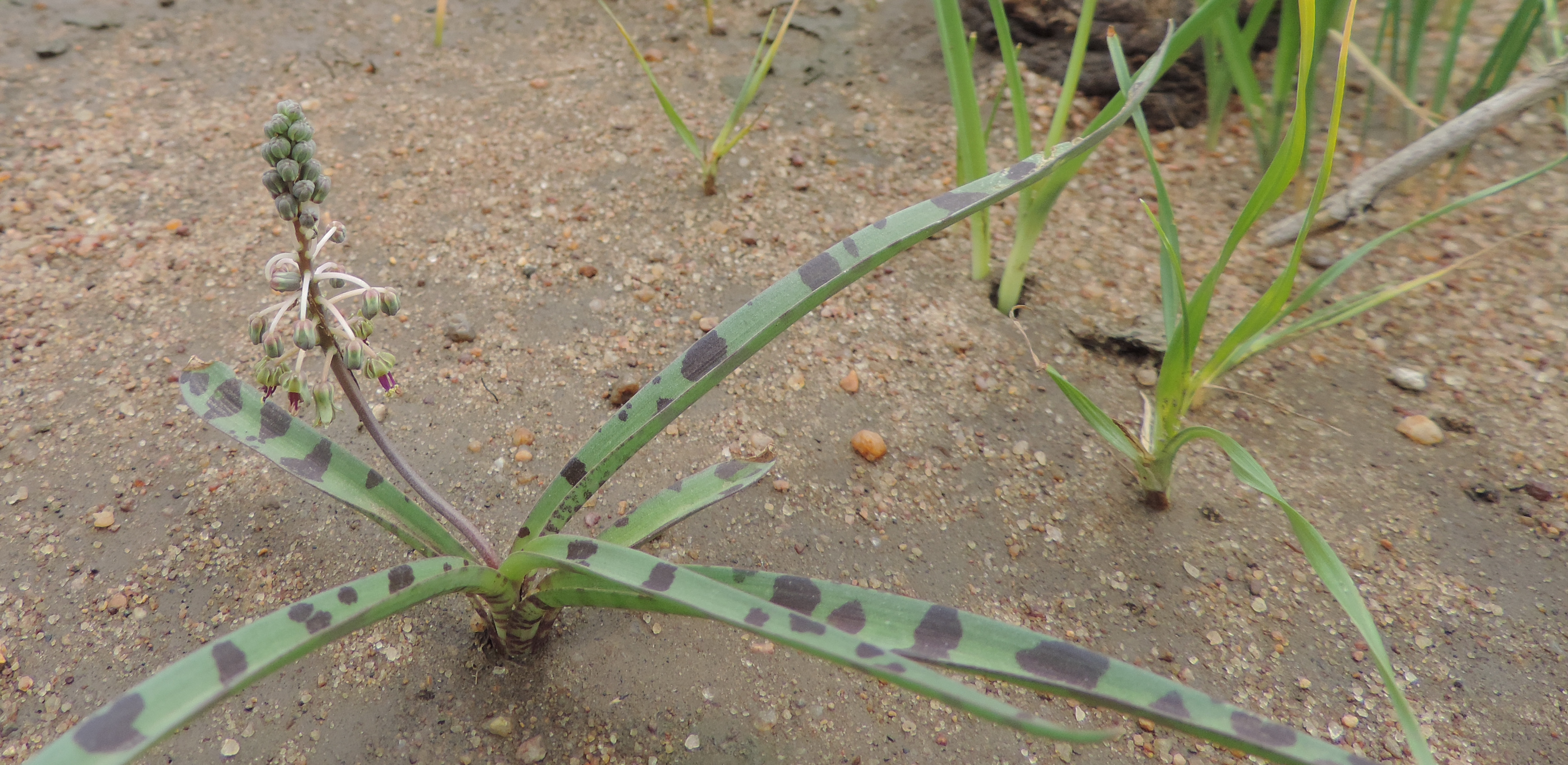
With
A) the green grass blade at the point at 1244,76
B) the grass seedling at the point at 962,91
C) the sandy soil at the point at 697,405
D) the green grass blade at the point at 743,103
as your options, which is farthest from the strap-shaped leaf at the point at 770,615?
the green grass blade at the point at 1244,76

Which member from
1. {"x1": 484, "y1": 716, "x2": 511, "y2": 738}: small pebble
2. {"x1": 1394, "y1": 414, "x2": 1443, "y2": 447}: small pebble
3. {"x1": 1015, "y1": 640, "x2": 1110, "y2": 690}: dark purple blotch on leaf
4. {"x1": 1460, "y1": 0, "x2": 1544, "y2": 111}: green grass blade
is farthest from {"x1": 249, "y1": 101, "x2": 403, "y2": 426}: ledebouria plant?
{"x1": 1460, "y1": 0, "x2": 1544, "y2": 111}: green grass blade

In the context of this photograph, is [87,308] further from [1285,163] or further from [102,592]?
[1285,163]

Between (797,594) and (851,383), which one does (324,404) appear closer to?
(797,594)

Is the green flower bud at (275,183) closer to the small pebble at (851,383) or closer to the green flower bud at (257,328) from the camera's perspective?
the green flower bud at (257,328)

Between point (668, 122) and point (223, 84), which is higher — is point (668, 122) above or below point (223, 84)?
below

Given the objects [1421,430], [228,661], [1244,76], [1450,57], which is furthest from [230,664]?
[1450,57]

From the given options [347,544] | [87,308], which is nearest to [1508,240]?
[347,544]

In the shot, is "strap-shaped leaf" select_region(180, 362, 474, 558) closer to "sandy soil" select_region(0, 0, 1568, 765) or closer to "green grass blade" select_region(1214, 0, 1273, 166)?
"sandy soil" select_region(0, 0, 1568, 765)
